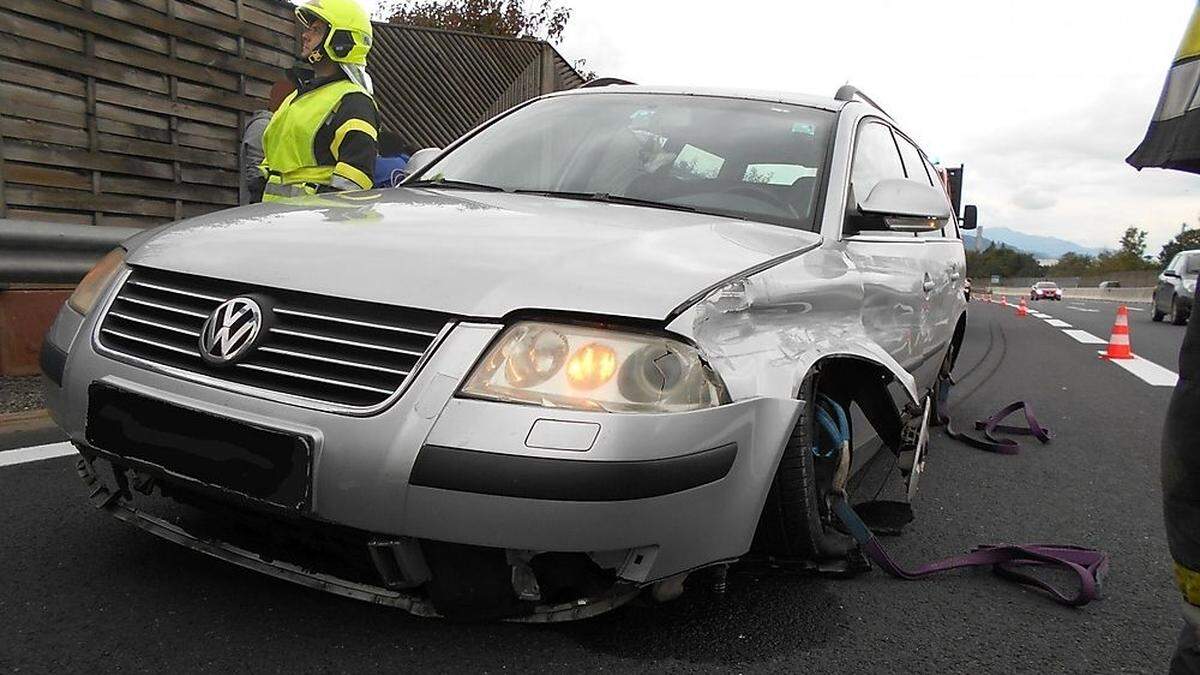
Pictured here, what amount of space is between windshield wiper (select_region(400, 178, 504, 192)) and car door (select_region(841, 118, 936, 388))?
1.12 meters

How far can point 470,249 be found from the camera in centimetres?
192

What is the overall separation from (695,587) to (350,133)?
273 centimetres

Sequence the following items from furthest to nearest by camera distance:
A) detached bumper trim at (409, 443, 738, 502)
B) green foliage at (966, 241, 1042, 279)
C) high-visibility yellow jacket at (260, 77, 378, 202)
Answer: green foliage at (966, 241, 1042, 279)
high-visibility yellow jacket at (260, 77, 378, 202)
detached bumper trim at (409, 443, 738, 502)

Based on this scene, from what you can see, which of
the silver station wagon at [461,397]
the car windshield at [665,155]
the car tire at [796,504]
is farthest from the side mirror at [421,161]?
the car tire at [796,504]

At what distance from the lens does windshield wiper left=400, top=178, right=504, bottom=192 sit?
291 cm

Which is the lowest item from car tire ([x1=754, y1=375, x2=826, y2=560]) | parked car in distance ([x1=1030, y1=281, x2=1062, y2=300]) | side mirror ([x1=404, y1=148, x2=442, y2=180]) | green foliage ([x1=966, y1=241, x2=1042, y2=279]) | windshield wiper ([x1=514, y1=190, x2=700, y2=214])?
green foliage ([x1=966, y1=241, x2=1042, y2=279])

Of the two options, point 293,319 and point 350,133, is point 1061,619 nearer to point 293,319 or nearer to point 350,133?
point 293,319

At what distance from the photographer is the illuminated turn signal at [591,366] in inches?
66.9

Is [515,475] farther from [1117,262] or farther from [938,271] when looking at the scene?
[1117,262]

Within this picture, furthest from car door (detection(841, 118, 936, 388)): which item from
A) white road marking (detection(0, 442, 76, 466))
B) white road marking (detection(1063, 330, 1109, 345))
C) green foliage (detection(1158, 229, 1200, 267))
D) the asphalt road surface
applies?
green foliage (detection(1158, 229, 1200, 267))

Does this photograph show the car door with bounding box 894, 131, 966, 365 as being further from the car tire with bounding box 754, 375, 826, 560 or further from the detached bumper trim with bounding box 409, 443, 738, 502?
the detached bumper trim with bounding box 409, 443, 738, 502

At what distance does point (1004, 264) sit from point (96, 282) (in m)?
151

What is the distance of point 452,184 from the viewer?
3004mm

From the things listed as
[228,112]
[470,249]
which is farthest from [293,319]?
[228,112]
